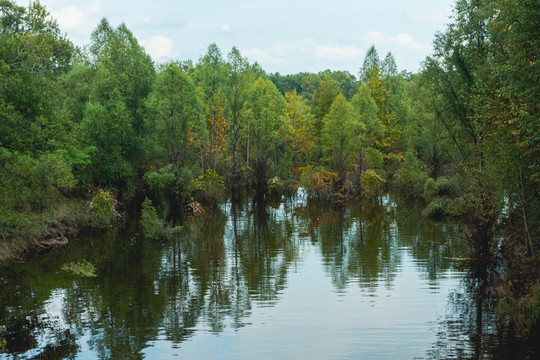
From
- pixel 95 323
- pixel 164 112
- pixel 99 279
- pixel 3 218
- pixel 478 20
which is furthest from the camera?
pixel 164 112

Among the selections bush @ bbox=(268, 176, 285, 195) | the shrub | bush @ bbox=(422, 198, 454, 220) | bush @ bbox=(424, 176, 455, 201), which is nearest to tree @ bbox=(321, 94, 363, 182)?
the shrub

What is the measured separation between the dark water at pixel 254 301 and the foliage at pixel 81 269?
509 millimetres

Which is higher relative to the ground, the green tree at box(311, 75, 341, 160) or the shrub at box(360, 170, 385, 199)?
the green tree at box(311, 75, 341, 160)

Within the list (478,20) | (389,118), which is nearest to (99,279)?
(478,20)

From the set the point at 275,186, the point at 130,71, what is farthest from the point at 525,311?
the point at 275,186

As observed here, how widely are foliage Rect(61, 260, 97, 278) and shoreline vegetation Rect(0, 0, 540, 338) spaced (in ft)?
13.1

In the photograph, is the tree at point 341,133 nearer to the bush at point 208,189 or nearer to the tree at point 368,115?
the tree at point 368,115

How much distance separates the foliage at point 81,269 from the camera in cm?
2458

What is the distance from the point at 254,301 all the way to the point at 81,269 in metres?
10.4

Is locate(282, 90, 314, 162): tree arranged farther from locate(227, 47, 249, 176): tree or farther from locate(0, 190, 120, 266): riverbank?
locate(0, 190, 120, 266): riverbank

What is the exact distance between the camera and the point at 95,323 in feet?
57.6

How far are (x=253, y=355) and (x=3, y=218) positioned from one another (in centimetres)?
1798

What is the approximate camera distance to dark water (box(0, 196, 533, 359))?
15328mm

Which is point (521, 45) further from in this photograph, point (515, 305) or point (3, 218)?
point (3, 218)
